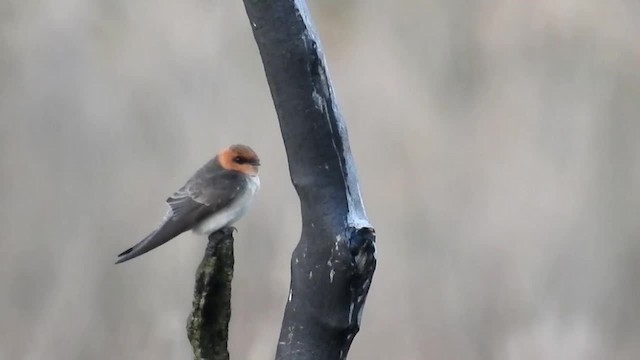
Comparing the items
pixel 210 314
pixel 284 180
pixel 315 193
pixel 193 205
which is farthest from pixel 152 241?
pixel 284 180

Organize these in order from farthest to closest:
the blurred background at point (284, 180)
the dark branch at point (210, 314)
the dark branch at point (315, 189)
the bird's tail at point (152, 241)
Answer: the blurred background at point (284, 180)
the bird's tail at point (152, 241)
the dark branch at point (210, 314)
the dark branch at point (315, 189)

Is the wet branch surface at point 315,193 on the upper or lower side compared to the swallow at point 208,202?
lower

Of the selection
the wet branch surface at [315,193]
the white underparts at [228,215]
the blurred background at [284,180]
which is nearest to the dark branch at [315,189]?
the wet branch surface at [315,193]

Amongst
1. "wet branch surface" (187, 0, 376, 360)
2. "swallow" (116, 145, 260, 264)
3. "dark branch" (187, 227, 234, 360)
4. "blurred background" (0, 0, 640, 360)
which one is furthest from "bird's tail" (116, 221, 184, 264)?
"blurred background" (0, 0, 640, 360)

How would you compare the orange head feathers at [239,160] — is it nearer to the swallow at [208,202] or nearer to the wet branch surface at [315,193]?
the swallow at [208,202]

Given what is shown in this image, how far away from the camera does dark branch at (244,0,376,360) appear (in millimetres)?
454

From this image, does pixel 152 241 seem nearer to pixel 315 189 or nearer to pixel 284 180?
pixel 315 189

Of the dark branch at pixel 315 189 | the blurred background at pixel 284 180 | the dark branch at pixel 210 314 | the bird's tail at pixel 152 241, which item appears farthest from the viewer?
the blurred background at pixel 284 180

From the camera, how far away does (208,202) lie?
2.59 feet

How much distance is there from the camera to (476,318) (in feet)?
4.34

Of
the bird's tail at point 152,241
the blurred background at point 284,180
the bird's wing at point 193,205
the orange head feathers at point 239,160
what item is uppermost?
the blurred background at point 284,180

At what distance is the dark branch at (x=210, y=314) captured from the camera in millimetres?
557

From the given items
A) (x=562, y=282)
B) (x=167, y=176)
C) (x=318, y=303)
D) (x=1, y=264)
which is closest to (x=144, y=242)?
(x=318, y=303)

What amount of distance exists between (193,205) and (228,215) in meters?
0.04
